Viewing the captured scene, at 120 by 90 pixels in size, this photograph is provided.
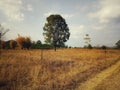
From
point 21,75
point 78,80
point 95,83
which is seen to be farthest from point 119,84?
point 21,75

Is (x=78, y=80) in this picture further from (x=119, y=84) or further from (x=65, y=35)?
(x=65, y=35)

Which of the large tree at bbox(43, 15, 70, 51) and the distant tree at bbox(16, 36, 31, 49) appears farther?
the large tree at bbox(43, 15, 70, 51)

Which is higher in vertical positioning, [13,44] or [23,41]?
[23,41]

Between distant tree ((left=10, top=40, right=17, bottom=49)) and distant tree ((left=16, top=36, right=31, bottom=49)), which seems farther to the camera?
distant tree ((left=10, top=40, right=17, bottom=49))

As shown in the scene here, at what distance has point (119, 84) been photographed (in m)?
10.0

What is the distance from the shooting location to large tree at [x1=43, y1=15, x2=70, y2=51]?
48.4 metres

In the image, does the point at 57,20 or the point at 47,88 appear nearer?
the point at 47,88

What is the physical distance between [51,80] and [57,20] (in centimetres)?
4028

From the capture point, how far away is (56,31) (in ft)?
160

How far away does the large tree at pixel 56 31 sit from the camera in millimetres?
48438

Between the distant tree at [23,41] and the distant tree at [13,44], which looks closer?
the distant tree at [23,41]

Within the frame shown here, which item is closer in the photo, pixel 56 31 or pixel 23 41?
pixel 23 41

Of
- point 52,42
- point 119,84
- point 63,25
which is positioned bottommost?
point 119,84

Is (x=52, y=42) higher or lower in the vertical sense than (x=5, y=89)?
higher
